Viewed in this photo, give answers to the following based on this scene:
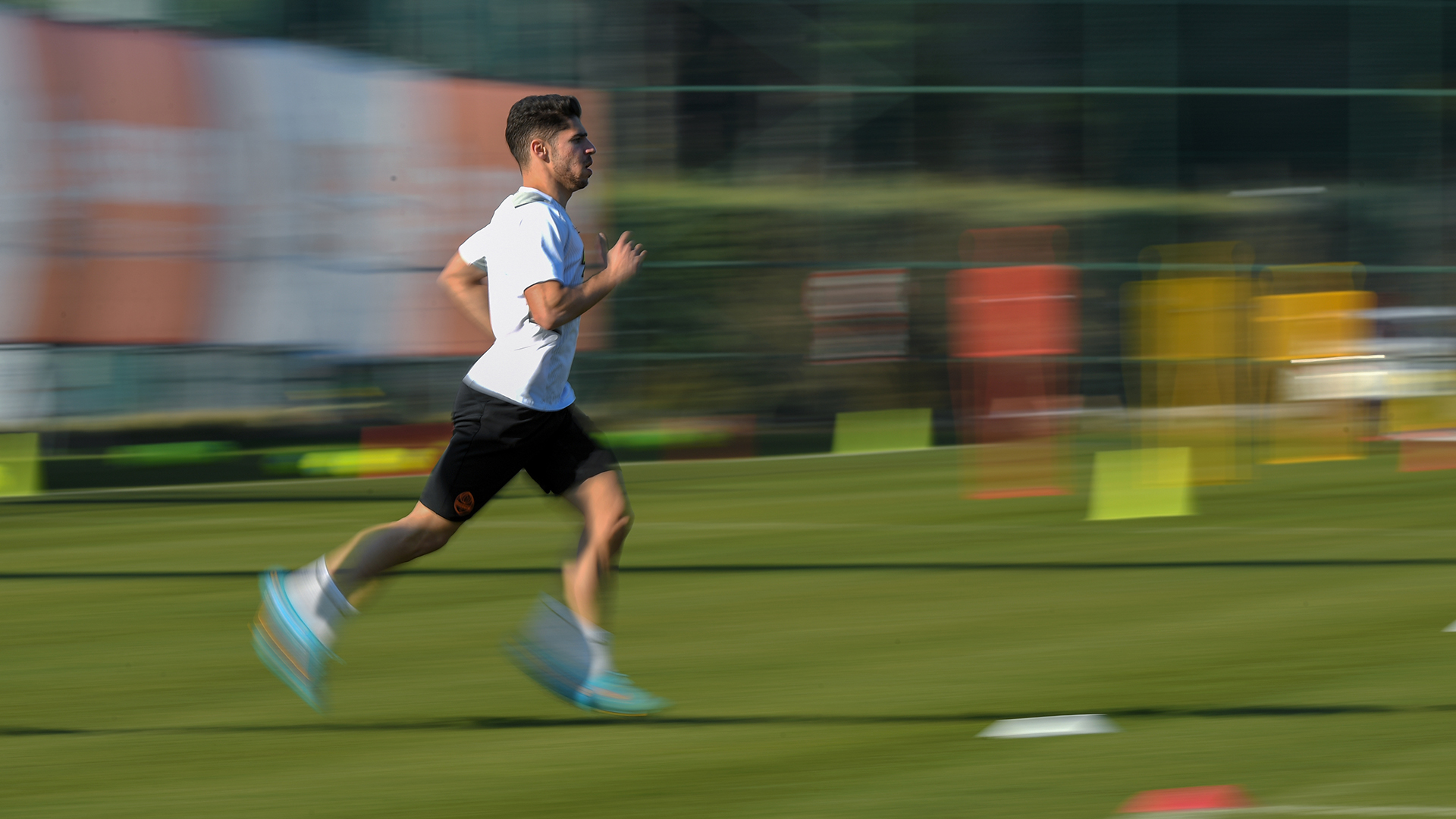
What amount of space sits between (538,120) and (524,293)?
0.53 meters

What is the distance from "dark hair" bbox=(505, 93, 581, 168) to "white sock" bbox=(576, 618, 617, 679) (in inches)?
53.5

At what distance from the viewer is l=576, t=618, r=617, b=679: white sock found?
5.48 meters

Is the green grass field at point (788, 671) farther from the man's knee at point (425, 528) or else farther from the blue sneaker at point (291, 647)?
the man's knee at point (425, 528)

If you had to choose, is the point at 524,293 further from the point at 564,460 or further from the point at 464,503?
the point at 464,503

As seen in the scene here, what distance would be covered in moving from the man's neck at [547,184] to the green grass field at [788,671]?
1.55 m

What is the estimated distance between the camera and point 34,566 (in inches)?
367

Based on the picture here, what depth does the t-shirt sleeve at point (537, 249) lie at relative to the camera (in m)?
5.21

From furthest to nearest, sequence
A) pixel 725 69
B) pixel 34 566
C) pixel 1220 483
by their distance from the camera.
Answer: pixel 725 69
pixel 1220 483
pixel 34 566

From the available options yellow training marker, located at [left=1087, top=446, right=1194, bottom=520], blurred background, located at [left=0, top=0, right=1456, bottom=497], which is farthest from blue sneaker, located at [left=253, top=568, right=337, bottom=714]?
blurred background, located at [left=0, top=0, right=1456, bottom=497]

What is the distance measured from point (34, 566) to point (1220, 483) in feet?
24.8

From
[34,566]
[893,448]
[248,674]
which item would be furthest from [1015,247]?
[248,674]

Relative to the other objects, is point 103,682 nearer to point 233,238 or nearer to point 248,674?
point 248,674

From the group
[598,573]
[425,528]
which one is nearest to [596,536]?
[598,573]

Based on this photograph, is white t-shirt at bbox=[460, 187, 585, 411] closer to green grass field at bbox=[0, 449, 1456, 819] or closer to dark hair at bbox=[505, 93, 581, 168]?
dark hair at bbox=[505, 93, 581, 168]
